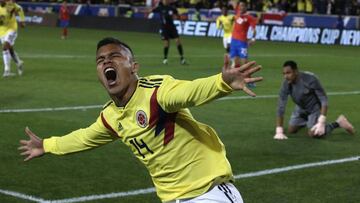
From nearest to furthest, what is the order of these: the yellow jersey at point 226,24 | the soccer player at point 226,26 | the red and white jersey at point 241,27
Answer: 1. the red and white jersey at point 241,27
2. the soccer player at point 226,26
3. the yellow jersey at point 226,24

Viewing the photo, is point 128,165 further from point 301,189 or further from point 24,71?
point 24,71

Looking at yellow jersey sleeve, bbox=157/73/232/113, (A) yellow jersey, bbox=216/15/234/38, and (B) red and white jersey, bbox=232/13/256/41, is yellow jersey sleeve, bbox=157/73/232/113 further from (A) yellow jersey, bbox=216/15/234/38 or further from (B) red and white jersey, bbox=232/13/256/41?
(A) yellow jersey, bbox=216/15/234/38

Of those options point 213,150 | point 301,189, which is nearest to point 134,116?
point 213,150

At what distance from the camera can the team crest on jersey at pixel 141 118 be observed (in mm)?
4441

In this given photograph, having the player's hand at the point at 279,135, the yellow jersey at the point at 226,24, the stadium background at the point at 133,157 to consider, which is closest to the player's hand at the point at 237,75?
the stadium background at the point at 133,157

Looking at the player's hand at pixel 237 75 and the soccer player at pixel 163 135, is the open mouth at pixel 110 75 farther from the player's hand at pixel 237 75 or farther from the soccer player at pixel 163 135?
the player's hand at pixel 237 75

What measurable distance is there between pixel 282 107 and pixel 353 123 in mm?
2125

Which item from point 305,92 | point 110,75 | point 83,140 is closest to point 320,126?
point 305,92

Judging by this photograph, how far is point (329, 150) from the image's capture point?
9742 millimetres

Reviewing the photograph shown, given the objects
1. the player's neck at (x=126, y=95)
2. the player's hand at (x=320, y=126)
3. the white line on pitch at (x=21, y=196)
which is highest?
the player's neck at (x=126, y=95)

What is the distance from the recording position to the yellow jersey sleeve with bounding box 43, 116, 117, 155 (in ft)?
16.6

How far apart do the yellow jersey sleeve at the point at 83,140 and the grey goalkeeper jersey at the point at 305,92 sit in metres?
5.67

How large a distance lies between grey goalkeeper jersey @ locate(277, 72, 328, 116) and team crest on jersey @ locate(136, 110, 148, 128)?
20.3 ft

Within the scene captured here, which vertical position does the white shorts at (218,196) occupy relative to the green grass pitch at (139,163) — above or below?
above
